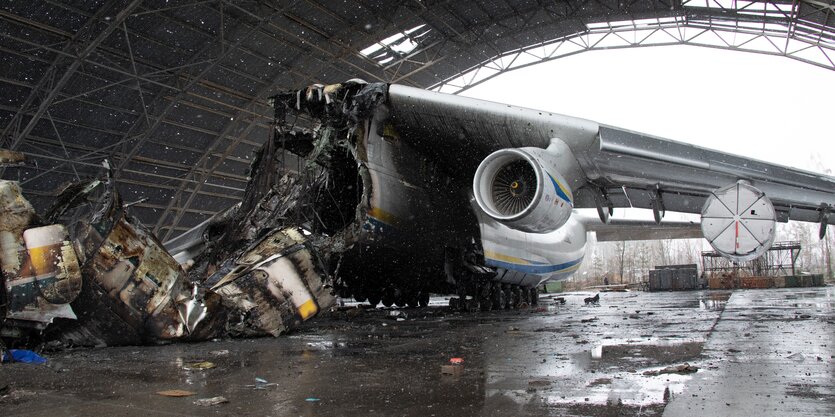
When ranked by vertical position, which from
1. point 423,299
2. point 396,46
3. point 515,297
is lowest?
point 423,299

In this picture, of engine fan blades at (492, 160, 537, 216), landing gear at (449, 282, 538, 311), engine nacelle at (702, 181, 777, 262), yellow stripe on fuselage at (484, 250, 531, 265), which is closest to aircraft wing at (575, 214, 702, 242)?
landing gear at (449, 282, 538, 311)

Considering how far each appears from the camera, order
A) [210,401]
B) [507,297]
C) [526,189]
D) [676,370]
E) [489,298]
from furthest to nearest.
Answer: [507,297] < [489,298] < [526,189] < [676,370] < [210,401]

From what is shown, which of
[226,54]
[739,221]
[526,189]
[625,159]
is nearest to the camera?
[739,221]

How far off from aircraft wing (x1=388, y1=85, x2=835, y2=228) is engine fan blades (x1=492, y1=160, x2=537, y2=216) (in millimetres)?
791

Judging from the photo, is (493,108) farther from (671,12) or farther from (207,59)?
(671,12)

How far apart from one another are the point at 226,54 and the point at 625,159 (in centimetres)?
1283

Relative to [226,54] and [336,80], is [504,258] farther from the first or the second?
[336,80]

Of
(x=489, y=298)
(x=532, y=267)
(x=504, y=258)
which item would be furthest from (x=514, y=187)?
(x=532, y=267)

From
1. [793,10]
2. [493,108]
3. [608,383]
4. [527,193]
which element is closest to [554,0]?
[793,10]

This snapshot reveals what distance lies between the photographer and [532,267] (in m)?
14.3

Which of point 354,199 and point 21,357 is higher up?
point 354,199

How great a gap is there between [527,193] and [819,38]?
1623 centimetres

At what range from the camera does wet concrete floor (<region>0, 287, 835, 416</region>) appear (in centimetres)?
328

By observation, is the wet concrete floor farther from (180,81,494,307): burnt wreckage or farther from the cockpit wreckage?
(180,81,494,307): burnt wreckage
